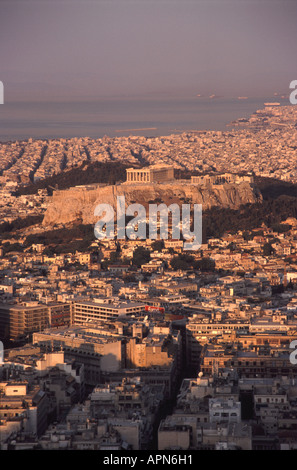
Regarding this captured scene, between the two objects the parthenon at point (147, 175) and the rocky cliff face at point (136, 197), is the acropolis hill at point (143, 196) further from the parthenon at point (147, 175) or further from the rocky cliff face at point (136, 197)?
the parthenon at point (147, 175)

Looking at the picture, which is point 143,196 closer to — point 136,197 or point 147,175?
point 136,197

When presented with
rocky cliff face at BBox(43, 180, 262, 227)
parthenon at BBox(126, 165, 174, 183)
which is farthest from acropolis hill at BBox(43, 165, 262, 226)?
parthenon at BBox(126, 165, 174, 183)

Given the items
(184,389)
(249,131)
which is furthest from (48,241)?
(249,131)

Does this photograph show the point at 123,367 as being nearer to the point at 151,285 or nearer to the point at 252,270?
the point at 151,285

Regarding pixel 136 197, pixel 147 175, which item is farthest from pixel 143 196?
pixel 147 175

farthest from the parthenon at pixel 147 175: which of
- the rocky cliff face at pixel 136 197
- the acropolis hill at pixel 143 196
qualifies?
the rocky cliff face at pixel 136 197

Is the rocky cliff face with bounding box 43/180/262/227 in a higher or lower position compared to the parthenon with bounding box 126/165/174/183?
lower

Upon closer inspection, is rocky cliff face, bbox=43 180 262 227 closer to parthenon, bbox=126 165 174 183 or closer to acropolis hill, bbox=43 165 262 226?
acropolis hill, bbox=43 165 262 226
